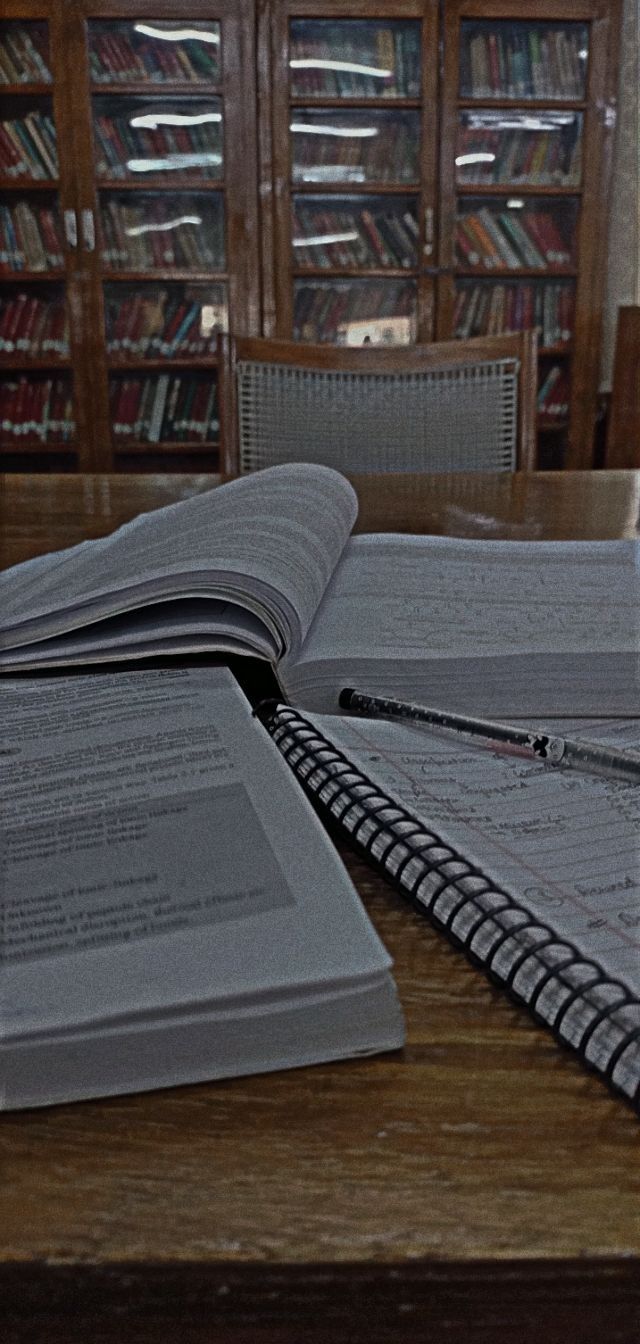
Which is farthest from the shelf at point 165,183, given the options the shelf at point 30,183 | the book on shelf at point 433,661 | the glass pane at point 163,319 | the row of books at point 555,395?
the book on shelf at point 433,661

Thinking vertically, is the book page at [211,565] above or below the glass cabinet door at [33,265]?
below

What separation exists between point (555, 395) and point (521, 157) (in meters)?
0.61

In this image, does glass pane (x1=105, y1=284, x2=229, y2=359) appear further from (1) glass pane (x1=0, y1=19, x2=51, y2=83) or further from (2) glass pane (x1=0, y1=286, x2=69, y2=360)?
(1) glass pane (x1=0, y1=19, x2=51, y2=83)

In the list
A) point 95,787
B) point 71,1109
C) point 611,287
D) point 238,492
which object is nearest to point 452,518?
point 238,492

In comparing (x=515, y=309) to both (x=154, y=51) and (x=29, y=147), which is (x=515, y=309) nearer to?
(x=154, y=51)

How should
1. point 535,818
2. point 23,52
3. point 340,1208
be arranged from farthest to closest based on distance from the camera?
point 23,52, point 535,818, point 340,1208

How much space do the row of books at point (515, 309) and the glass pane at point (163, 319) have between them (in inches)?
25.5

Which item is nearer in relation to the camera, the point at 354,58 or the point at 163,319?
the point at 354,58

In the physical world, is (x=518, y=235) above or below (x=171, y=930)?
above

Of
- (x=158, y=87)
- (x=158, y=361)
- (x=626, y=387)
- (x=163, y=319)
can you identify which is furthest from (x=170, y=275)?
(x=626, y=387)

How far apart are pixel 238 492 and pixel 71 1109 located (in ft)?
1.64

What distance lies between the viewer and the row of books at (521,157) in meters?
2.72

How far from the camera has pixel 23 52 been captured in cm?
258

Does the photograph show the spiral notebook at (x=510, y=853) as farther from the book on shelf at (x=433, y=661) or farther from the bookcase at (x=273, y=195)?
the bookcase at (x=273, y=195)
